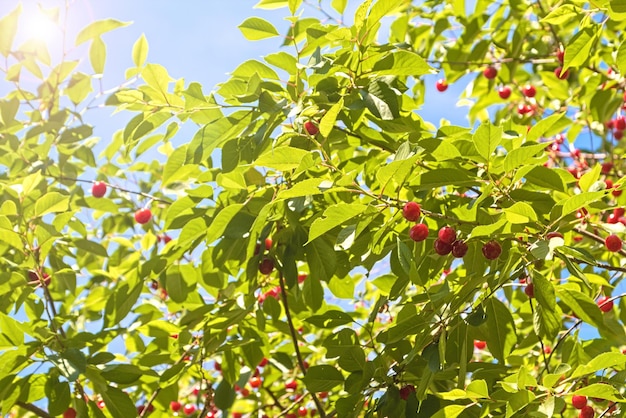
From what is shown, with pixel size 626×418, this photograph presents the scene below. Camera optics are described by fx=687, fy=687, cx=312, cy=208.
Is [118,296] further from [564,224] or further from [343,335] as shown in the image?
[564,224]

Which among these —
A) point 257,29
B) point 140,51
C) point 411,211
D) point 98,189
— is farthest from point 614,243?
point 98,189

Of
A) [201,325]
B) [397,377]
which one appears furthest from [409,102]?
[201,325]

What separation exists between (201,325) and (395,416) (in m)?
0.78

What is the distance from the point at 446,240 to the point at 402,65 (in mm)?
507

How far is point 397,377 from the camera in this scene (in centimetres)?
197

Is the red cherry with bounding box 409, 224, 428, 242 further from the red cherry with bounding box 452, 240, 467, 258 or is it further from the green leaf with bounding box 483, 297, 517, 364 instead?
the green leaf with bounding box 483, 297, 517, 364

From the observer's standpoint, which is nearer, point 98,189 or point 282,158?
point 282,158

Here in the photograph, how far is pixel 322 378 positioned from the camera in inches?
81.0

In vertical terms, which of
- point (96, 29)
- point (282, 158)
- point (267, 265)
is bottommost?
point (267, 265)

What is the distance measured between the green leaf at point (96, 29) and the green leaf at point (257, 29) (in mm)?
559

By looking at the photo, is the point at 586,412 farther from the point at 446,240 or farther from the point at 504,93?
the point at 504,93

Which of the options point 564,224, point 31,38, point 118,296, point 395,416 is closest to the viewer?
A: point 564,224

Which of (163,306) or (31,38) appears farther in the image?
(163,306)

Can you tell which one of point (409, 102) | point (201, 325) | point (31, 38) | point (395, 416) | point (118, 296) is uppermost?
point (31, 38)
